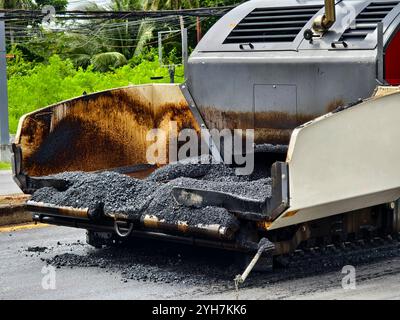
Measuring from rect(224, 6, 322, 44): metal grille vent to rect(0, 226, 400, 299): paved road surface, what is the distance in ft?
6.62

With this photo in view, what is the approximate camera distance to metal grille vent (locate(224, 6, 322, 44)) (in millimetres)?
8109

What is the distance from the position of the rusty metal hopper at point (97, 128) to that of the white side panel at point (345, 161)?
91.9 inches

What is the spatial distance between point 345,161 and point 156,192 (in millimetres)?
1495

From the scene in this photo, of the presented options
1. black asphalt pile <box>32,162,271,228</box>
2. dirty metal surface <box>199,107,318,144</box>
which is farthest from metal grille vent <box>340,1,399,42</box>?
black asphalt pile <box>32,162,271,228</box>

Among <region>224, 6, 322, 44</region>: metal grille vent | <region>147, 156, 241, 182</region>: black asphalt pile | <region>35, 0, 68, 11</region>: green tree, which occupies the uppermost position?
<region>224, 6, 322, 44</region>: metal grille vent

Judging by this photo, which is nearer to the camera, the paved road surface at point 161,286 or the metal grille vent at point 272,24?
the paved road surface at point 161,286

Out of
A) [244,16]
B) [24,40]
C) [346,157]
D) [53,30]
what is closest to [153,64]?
[53,30]

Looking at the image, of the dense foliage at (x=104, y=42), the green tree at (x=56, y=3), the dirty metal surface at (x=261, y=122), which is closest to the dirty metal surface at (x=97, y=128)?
the dirty metal surface at (x=261, y=122)

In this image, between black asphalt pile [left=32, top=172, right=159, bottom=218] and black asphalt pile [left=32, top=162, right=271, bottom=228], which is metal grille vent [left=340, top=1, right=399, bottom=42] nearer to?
black asphalt pile [left=32, top=162, right=271, bottom=228]

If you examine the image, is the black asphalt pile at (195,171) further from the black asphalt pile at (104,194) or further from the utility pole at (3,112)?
the utility pole at (3,112)

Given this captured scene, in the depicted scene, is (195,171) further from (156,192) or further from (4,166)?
(4,166)

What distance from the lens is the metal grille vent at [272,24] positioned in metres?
8.11

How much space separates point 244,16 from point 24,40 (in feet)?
111

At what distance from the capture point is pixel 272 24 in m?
8.35
